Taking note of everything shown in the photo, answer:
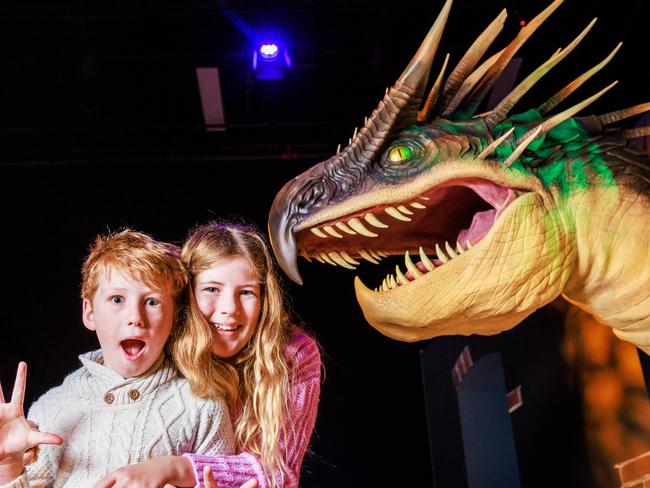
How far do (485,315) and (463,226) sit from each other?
0.87ft

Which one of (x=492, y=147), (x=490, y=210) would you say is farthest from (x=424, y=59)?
(x=490, y=210)

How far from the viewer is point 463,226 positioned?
57.9 inches

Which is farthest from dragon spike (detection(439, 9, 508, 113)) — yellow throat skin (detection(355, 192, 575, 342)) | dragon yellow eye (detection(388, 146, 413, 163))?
yellow throat skin (detection(355, 192, 575, 342))

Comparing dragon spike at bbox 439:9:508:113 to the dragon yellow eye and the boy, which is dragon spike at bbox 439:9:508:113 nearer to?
the dragon yellow eye

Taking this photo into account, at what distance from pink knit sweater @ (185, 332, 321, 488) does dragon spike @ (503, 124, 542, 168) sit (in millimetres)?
636

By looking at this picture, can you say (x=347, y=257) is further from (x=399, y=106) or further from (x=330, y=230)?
(x=399, y=106)

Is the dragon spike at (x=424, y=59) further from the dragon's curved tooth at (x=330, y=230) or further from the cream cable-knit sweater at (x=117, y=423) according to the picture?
the cream cable-knit sweater at (x=117, y=423)

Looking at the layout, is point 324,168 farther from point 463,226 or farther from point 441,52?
point 441,52

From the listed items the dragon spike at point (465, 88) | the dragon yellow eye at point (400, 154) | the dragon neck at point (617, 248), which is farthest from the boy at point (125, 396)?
the dragon neck at point (617, 248)

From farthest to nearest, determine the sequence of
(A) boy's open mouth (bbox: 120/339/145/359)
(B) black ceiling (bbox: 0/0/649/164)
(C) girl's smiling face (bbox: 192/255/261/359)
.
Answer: (B) black ceiling (bbox: 0/0/649/164)
(C) girl's smiling face (bbox: 192/255/261/359)
(A) boy's open mouth (bbox: 120/339/145/359)

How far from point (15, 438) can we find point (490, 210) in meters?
0.88

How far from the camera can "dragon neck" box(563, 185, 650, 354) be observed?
1239mm

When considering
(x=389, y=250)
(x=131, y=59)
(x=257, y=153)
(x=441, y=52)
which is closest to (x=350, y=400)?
(x=257, y=153)

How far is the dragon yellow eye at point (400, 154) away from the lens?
1.28m
